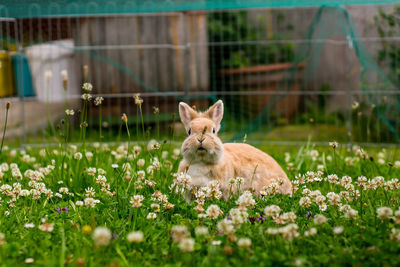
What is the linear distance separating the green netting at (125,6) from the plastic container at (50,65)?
1065mm

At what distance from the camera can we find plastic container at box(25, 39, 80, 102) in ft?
23.5

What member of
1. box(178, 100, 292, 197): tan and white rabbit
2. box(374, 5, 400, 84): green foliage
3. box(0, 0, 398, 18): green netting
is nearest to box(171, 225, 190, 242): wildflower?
box(178, 100, 292, 197): tan and white rabbit

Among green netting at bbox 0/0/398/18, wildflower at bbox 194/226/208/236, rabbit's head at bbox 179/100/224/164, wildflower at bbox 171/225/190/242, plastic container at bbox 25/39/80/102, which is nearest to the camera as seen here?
wildflower at bbox 171/225/190/242

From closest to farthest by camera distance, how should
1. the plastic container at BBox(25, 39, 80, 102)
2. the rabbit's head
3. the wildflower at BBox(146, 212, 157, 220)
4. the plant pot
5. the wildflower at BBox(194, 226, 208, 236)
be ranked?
the wildflower at BBox(194, 226, 208, 236) < the wildflower at BBox(146, 212, 157, 220) < the rabbit's head < the plastic container at BBox(25, 39, 80, 102) < the plant pot

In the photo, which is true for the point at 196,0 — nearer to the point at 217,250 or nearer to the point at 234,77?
the point at 234,77

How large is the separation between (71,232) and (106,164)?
175 cm

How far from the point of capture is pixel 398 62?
680cm

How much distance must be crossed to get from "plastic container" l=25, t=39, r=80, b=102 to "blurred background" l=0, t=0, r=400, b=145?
14 mm

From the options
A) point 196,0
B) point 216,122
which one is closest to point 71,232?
point 216,122

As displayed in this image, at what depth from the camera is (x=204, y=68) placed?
800cm

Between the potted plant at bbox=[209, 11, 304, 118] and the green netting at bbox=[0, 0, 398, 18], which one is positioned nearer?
the green netting at bbox=[0, 0, 398, 18]

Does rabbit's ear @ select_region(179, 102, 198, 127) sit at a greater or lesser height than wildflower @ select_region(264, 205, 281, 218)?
greater

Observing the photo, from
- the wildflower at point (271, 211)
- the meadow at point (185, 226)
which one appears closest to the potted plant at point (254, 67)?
the meadow at point (185, 226)

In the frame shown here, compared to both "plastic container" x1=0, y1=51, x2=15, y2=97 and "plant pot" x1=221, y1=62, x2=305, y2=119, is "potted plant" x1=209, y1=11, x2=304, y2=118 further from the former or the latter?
"plastic container" x1=0, y1=51, x2=15, y2=97
